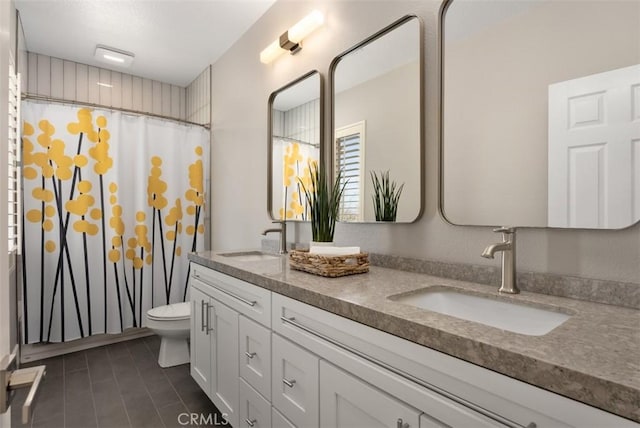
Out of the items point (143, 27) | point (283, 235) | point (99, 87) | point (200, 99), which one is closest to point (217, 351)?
point (283, 235)

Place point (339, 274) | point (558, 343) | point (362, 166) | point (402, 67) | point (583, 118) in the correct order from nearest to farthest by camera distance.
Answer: point (558, 343) < point (583, 118) < point (339, 274) < point (402, 67) < point (362, 166)

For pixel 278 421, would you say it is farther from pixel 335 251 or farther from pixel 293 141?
pixel 293 141

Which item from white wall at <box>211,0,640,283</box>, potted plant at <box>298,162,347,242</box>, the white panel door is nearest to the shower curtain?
white wall at <box>211,0,640,283</box>

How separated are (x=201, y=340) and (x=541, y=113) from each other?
1940mm

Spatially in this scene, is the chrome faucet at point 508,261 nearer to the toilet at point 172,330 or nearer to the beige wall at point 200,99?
the toilet at point 172,330

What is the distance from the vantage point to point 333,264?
1.37m

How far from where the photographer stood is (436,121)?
1421 millimetres

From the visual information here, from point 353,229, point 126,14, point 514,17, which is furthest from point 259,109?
point 514,17

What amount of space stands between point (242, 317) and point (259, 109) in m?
1.60

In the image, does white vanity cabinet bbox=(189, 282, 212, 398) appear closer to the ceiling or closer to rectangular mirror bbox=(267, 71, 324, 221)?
rectangular mirror bbox=(267, 71, 324, 221)

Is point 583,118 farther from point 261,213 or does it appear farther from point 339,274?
point 261,213

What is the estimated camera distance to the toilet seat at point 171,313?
7.89 feet

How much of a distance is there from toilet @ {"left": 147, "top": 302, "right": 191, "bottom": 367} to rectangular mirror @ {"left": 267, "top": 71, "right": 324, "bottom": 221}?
→ 970mm

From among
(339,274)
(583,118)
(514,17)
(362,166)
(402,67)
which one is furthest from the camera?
(362,166)
